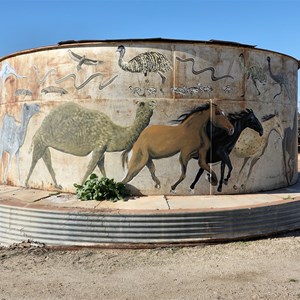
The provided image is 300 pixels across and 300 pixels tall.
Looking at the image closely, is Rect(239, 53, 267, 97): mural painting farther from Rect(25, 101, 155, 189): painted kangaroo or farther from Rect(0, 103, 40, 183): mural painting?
Rect(0, 103, 40, 183): mural painting

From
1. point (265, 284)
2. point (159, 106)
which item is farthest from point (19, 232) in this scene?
point (265, 284)

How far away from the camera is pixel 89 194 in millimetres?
8039

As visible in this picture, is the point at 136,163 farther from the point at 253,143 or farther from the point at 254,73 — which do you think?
the point at 254,73

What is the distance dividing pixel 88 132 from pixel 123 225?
108 inches

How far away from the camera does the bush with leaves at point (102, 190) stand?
8.02 m

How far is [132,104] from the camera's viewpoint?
836 centimetres

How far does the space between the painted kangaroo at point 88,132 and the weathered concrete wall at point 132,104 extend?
23 mm

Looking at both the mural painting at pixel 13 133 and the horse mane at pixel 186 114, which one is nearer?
the horse mane at pixel 186 114

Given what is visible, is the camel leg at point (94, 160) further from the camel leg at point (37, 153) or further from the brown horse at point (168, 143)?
the camel leg at point (37, 153)

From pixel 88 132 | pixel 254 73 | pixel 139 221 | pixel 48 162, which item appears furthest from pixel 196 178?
pixel 48 162

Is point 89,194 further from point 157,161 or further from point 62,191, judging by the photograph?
point 157,161

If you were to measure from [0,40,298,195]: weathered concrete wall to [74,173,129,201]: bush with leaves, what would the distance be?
23cm

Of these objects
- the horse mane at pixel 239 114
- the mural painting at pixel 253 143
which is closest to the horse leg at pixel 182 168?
the mural painting at pixel 253 143

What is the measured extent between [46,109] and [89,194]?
96.8 inches
